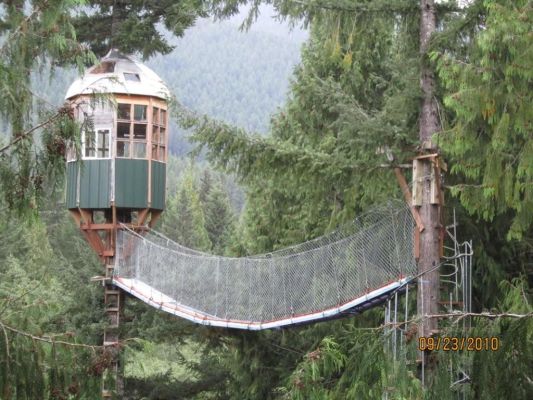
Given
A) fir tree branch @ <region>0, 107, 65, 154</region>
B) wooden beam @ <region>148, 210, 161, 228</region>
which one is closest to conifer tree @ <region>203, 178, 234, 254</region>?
wooden beam @ <region>148, 210, 161, 228</region>

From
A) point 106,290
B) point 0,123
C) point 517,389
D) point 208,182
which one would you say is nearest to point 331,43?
point 0,123

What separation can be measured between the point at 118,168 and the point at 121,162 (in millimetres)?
84

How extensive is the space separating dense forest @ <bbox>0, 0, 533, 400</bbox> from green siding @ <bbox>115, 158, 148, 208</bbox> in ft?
5.01

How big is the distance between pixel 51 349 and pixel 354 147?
377 cm

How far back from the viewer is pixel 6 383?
4.11m

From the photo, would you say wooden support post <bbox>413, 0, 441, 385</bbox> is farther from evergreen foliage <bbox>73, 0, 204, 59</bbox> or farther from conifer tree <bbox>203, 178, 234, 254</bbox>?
conifer tree <bbox>203, 178, 234, 254</bbox>

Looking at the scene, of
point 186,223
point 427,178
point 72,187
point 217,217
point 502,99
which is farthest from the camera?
point 217,217

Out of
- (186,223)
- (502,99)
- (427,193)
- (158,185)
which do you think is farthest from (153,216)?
(186,223)

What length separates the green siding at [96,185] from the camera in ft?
37.9

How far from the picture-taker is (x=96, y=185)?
11.6 metres

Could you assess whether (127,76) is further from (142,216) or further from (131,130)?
(142,216)

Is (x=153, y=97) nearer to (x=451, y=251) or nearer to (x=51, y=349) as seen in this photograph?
(x=451, y=251)

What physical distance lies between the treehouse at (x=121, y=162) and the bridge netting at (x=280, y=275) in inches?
16.0

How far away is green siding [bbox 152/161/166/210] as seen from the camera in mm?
11844
